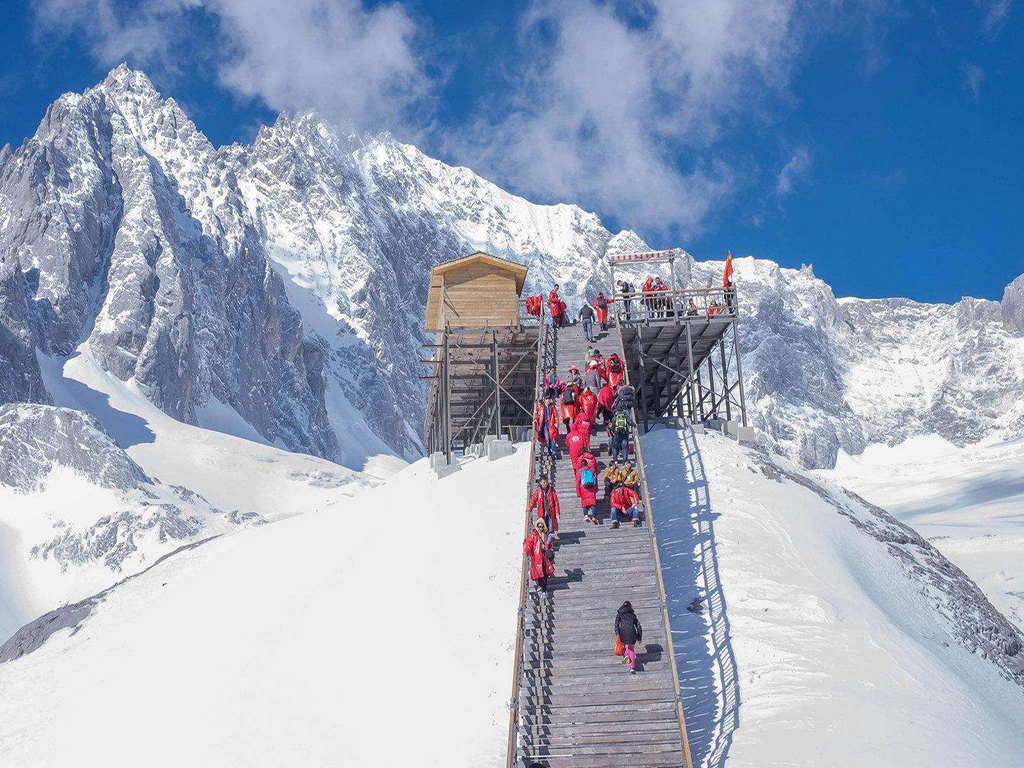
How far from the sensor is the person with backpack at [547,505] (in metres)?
20.5

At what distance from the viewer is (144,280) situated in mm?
163000

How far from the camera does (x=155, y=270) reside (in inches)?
6555

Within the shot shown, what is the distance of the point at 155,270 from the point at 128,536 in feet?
260

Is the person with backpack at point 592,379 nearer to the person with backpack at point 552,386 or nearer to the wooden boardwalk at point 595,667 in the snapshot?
the person with backpack at point 552,386

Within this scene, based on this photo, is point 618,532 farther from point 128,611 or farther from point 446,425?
point 128,611

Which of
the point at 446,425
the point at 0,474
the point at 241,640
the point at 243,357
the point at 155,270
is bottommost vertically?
the point at 241,640

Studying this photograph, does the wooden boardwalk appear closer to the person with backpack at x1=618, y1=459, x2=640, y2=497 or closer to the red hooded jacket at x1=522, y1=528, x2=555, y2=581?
the red hooded jacket at x1=522, y1=528, x2=555, y2=581

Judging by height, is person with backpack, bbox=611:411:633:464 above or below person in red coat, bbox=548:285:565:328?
below

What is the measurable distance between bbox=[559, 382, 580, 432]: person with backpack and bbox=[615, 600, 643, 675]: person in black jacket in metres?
8.14

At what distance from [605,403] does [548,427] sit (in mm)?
2140

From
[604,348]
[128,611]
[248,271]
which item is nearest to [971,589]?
[604,348]

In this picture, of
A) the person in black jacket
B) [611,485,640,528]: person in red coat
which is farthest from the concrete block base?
the person in black jacket

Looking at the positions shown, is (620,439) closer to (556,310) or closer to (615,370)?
(615,370)

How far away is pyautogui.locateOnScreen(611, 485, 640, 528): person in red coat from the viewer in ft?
68.8
